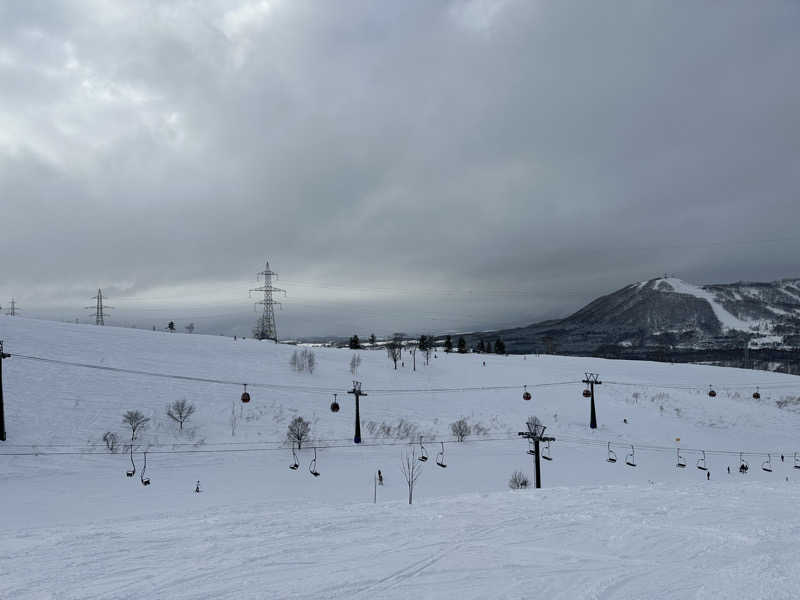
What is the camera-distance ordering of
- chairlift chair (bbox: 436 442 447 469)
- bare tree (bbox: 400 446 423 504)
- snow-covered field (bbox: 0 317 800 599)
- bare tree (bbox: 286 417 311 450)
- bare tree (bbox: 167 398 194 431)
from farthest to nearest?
1. bare tree (bbox: 167 398 194 431)
2. bare tree (bbox: 286 417 311 450)
3. chairlift chair (bbox: 436 442 447 469)
4. bare tree (bbox: 400 446 423 504)
5. snow-covered field (bbox: 0 317 800 599)

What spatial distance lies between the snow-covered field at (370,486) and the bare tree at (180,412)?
28.5 inches

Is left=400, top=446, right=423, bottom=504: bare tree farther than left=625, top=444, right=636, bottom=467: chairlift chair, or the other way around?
left=625, top=444, right=636, bottom=467: chairlift chair

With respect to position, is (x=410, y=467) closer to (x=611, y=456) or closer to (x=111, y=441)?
(x=611, y=456)

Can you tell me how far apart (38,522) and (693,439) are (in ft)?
182

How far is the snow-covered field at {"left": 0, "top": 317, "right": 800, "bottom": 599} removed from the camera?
897 centimetres

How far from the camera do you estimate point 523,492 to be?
17422 mm

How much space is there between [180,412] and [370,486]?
18.3m

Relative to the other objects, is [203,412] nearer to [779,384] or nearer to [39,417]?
[39,417]

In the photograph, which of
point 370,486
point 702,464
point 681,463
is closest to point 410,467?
point 370,486

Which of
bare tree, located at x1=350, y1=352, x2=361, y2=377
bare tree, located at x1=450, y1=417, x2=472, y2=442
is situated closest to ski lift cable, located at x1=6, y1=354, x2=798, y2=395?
bare tree, located at x1=350, y1=352, x2=361, y2=377

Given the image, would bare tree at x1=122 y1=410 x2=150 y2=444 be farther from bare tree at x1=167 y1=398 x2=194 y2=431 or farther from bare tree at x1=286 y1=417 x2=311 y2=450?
bare tree at x1=286 y1=417 x2=311 y2=450

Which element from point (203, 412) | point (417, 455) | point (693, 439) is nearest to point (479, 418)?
point (417, 455)

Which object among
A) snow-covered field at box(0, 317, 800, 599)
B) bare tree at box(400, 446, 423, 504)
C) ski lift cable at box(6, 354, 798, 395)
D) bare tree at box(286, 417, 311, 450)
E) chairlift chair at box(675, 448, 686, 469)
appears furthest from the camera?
ski lift cable at box(6, 354, 798, 395)

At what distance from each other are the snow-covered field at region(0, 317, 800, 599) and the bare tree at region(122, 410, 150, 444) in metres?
0.99
